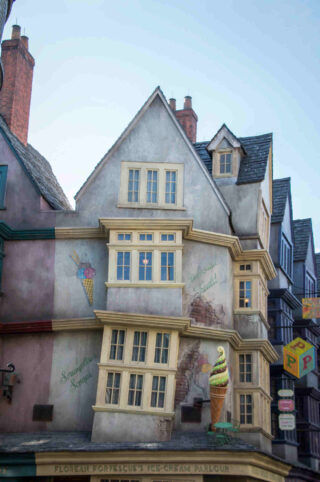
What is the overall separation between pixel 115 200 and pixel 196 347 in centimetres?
582

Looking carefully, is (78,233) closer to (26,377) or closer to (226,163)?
(26,377)

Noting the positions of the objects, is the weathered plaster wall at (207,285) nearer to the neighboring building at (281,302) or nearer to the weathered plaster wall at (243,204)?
the weathered plaster wall at (243,204)

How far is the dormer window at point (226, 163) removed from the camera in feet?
93.7

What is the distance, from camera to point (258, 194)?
90.8 feet

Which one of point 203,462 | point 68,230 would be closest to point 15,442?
point 203,462

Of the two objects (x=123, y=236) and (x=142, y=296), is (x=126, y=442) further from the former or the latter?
(x=123, y=236)

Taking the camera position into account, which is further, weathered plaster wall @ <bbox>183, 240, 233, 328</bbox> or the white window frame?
weathered plaster wall @ <bbox>183, 240, 233, 328</bbox>

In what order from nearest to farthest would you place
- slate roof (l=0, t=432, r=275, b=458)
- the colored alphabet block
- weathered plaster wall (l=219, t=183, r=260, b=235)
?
slate roof (l=0, t=432, r=275, b=458)
weathered plaster wall (l=219, t=183, r=260, b=235)
the colored alphabet block

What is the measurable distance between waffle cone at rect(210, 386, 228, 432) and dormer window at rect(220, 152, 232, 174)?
9298mm

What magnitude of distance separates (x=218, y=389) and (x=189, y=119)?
50.9 feet

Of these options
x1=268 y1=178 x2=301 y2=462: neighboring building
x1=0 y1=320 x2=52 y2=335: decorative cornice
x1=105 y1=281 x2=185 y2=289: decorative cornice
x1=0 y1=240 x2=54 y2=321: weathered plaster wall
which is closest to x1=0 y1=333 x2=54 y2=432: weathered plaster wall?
x1=0 y1=320 x2=52 y2=335: decorative cornice

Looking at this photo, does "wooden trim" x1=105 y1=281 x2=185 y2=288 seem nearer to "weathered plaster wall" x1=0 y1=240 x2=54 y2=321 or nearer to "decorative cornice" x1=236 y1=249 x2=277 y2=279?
"weathered plaster wall" x1=0 y1=240 x2=54 y2=321

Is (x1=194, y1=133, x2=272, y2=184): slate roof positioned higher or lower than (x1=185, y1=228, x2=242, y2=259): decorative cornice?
higher

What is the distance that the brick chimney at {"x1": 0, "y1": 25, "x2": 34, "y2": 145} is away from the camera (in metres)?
29.8
